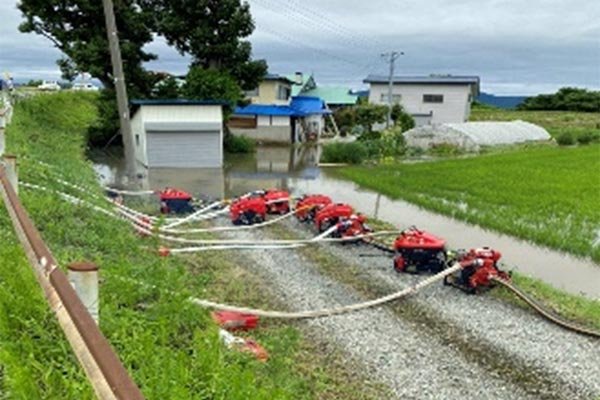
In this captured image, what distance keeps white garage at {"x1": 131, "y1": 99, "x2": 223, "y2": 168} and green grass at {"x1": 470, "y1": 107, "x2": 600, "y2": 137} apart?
31.7m

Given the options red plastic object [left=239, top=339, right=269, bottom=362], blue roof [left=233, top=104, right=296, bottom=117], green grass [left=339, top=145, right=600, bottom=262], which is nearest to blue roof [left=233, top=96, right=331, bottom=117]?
blue roof [left=233, top=104, right=296, bottom=117]

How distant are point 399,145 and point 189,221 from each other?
919 inches

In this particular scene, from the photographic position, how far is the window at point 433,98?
53.8m

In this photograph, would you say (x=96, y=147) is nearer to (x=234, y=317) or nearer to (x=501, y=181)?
(x=501, y=181)

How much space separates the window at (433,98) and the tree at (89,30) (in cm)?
3012

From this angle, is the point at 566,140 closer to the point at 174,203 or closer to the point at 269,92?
the point at 269,92

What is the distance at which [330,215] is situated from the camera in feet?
43.8

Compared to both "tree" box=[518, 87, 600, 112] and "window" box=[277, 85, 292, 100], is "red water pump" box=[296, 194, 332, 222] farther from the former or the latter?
"tree" box=[518, 87, 600, 112]

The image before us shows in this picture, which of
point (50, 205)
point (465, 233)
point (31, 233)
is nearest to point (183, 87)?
point (465, 233)

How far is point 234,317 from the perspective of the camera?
731 cm

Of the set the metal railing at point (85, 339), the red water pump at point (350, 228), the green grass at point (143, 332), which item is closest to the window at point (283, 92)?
the red water pump at point (350, 228)

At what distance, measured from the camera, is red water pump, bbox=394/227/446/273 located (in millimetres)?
10336

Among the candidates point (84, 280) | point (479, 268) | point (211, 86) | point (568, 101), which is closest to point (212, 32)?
point (211, 86)

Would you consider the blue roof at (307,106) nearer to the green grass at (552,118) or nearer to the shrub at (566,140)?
the shrub at (566,140)
